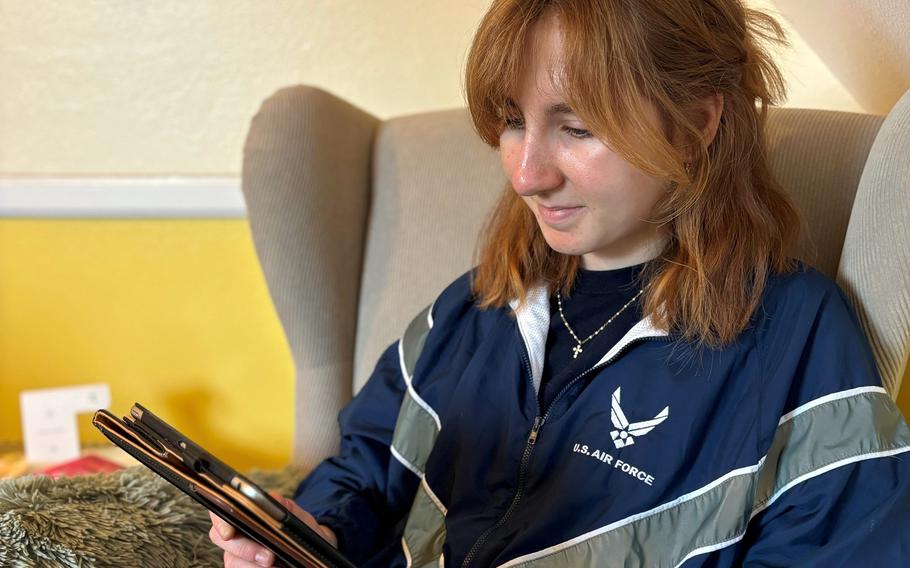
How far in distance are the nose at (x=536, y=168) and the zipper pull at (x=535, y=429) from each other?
24cm

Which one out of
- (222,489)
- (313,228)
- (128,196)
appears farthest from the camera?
(128,196)

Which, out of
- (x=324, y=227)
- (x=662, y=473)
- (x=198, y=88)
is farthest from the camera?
(x=198, y=88)

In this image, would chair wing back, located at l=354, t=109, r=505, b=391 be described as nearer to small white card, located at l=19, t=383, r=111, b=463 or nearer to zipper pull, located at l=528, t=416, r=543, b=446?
zipper pull, located at l=528, t=416, r=543, b=446

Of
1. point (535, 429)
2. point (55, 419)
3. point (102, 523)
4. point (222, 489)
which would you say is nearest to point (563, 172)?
point (535, 429)

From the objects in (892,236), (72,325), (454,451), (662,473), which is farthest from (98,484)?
(892,236)

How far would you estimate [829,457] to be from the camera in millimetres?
840

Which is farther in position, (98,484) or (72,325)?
(72,325)

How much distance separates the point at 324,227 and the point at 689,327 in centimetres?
56

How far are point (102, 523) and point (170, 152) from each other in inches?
32.0

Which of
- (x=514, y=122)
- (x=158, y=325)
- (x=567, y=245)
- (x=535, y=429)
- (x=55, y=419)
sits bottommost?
(x=55, y=419)

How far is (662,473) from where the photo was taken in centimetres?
89

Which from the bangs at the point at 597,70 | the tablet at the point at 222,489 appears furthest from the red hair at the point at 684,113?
the tablet at the point at 222,489

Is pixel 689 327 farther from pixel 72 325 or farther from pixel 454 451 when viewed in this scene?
pixel 72 325

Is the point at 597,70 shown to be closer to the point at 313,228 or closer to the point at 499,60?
the point at 499,60
